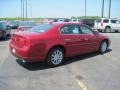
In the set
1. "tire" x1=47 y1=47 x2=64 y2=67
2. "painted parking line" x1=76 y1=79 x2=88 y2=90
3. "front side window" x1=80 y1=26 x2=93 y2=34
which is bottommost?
"painted parking line" x1=76 y1=79 x2=88 y2=90

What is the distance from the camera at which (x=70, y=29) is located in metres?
8.96

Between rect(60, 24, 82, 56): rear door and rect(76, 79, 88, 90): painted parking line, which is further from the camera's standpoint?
rect(60, 24, 82, 56): rear door

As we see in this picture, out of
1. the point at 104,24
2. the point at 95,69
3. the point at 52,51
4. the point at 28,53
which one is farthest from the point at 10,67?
the point at 104,24

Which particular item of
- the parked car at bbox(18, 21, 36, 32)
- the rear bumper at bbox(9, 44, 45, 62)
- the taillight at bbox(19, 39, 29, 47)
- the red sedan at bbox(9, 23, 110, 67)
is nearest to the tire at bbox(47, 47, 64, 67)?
the red sedan at bbox(9, 23, 110, 67)

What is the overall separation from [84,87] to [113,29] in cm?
2443

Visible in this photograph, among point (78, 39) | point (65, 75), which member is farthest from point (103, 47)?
point (65, 75)

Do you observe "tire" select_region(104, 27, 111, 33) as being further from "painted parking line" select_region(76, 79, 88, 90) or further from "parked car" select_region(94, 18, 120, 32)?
"painted parking line" select_region(76, 79, 88, 90)

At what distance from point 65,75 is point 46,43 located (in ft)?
4.48

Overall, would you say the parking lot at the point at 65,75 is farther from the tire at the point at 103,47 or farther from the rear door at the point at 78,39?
the tire at the point at 103,47

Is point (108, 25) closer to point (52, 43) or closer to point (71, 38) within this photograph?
point (71, 38)

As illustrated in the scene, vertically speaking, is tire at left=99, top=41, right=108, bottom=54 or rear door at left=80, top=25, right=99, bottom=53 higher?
rear door at left=80, top=25, right=99, bottom=53

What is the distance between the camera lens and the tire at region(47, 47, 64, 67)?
8.16 metres

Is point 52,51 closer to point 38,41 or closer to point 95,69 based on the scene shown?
point 38,41

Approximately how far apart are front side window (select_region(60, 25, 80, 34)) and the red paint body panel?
0.14 metres
